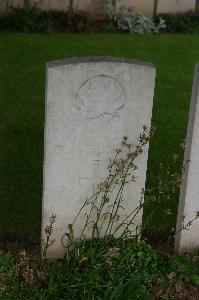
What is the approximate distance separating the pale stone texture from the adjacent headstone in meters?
0.27

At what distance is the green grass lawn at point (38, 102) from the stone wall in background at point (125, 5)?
89 centimetres

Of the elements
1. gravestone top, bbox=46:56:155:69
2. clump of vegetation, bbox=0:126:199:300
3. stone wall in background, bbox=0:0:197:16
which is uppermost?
stone wall in background, bbox=0:0:197:16

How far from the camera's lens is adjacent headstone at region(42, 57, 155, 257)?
409 cm

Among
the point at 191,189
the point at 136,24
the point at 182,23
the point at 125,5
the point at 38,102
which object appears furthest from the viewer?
the point at 125,5

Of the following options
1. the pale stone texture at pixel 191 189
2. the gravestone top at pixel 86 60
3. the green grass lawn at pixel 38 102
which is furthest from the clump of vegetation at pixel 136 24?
the gravestone top at pixel 86 60

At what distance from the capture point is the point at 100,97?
4176 mm

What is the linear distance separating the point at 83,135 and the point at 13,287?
102 centimetres

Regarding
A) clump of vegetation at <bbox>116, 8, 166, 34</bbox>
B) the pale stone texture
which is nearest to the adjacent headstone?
the pale stone texture

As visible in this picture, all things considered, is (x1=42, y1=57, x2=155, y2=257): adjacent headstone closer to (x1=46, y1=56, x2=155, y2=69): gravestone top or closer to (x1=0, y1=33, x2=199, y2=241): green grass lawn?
(x1=46, y1=56, x2=155, y2=69): gravestone top

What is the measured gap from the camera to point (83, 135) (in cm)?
423

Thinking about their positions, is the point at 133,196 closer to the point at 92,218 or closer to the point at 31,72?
the point at 92,218

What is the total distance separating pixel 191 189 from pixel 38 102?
10.6 ft

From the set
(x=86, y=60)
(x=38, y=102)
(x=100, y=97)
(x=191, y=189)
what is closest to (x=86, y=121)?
(x=100, y=97)

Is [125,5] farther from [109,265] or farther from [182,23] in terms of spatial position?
[109,265]
